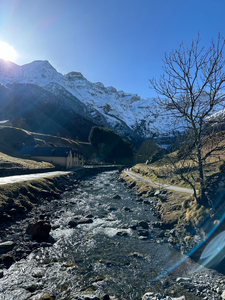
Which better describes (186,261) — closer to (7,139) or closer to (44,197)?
(44,197)

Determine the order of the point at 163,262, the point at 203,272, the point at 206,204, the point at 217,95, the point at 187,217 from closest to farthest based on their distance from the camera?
the point at 203,272 → the point at 163,262 → the point at 217,95 → the point at 206,204 → the point at 187,217

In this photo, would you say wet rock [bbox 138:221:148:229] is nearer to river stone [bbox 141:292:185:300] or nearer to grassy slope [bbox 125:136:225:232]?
grassy slope [bbox 125:136:225:232]

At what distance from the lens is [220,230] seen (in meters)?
11.3

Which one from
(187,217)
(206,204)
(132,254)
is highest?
(206,204)

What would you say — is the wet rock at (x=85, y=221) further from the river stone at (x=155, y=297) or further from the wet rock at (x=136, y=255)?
the river stone at (x=155, y=297)

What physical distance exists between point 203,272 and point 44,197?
23.1 metres

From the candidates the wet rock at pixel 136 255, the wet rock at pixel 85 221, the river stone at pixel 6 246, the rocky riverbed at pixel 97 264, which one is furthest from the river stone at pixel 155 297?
the wet rock at pixel 85 221

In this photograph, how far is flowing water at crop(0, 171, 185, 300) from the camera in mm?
8531

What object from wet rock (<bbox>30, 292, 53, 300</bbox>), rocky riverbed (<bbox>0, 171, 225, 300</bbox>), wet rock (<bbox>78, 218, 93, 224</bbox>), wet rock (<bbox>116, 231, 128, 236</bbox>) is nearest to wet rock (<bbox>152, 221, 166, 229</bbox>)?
rocky riverbed (<bbox>0, 171, 225, 300</bbox>)

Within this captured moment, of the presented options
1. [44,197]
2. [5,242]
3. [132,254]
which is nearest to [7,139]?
[44,197]

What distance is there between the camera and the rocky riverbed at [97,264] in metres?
8.32

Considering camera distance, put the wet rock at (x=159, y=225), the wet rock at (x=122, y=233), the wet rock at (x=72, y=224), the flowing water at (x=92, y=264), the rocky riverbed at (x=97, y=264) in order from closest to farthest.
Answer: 1. the rocky riverbed at (x=97, y=264)
2. the flowing water at (x=92, y=264)
3. the wet rock at (x=122, y=233)
4. the wet rock at (x=159, y=225)
5. the wet rock at (x=72, y=224)

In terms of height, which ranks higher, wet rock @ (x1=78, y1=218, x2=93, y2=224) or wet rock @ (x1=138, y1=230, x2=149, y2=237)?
wet rock @ (x1=138, y1=230, x2=149, y2=237)

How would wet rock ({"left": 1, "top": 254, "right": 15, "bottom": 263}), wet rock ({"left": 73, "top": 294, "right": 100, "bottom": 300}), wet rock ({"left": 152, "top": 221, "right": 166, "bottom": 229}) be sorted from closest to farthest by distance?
wet rock ({"left": 73, "top": 294, "right": 100, "bottom": 300}) → wet rock ({"left": 1, "top": 254, "right": 15, "bottom": 263}) → wet rock ({"left": 152, "top": 221, "right": 166, "bottom": 229})
